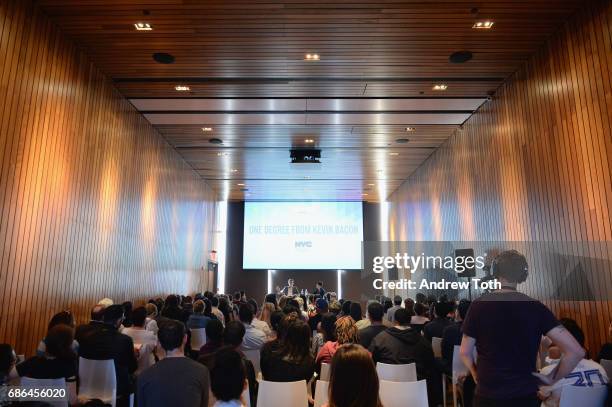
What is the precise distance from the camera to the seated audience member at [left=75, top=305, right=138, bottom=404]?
3.59 m

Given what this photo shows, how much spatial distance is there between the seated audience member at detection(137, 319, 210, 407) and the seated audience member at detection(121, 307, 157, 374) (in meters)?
1.98

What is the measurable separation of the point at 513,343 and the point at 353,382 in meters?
0.87

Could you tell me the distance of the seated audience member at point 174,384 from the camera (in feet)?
7.91

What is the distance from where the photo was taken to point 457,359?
176 inches

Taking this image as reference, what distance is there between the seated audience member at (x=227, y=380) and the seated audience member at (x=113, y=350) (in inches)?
70.8

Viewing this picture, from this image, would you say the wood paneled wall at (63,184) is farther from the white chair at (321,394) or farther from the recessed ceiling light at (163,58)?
the white chair at (321,394)

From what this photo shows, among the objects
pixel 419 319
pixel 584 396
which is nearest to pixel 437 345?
pixel 419 319

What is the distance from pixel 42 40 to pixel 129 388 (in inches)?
165

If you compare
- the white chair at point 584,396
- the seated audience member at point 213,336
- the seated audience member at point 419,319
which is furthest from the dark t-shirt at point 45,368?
the seated audience member at point 419,319

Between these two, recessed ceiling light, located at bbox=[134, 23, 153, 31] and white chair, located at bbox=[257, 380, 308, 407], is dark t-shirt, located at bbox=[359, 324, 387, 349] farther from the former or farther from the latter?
recessed ceiling light, located at bbox=[134, 23, 153, 31]

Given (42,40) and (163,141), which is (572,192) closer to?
(42,40)

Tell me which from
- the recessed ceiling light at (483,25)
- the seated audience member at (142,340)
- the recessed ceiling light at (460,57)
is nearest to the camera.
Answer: the seated audience member at (142,340)

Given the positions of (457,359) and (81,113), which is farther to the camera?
(81,113)

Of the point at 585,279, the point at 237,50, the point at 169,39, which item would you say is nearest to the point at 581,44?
the point at 585,279
